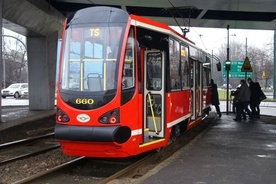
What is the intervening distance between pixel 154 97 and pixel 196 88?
478 centimetres

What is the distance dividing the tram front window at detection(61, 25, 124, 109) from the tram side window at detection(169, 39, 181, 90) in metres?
2.09

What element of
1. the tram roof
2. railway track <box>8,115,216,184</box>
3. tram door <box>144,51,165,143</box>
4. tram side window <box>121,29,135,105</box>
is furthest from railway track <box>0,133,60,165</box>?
the tram roof

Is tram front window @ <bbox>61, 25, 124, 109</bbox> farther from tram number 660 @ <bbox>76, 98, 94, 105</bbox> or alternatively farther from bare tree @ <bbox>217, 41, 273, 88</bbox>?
bare tree @ <bbox>217, 41, 273, 88</bbox>

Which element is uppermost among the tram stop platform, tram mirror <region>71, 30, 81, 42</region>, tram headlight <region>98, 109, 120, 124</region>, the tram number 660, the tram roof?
the tram roof

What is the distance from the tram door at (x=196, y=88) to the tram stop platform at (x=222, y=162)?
0.99 metres

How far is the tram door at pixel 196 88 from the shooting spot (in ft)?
40.8

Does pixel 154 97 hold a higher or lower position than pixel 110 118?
higher

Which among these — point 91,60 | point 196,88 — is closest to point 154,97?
point 91,60

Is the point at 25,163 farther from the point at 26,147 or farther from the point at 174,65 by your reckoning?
the point at 174,65

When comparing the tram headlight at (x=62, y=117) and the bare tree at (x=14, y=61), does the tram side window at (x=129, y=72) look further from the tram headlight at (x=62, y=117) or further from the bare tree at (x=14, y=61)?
the bare tree at (x=14, y=61)

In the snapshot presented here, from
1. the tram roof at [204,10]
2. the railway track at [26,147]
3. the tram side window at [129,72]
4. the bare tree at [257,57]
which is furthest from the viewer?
the bare tree at [257,57]

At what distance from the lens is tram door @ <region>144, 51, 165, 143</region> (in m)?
8.28

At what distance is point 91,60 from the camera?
7328mm

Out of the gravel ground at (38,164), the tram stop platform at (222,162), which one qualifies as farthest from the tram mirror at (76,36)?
the tram stop platform at (222,162)
